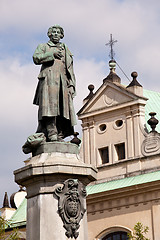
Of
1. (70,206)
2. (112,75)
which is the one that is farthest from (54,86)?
(112,75)

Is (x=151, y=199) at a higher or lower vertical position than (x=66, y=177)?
higher

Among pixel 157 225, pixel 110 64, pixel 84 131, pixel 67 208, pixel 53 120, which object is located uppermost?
pixel 110 64

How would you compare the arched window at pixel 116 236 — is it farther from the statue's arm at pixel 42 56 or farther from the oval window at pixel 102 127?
the statue's arm at pixel 42 56

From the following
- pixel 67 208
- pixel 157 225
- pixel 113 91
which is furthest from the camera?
pixel 113 91

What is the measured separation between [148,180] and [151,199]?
0.84 metres

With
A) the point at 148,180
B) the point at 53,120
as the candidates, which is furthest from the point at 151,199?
the point at 53,120

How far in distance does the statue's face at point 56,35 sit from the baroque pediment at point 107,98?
24012 mm

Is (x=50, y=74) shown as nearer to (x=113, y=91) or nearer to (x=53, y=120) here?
(x=53, y=120)

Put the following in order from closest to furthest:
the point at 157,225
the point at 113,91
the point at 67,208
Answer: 1. the point at 67,208
2. the point at 157,225
3. the point at 113,91

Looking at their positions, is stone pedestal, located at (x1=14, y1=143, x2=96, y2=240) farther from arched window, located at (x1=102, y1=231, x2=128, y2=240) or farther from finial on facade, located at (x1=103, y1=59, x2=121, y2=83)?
finial on facade, located at (x1=103, y1=59, x2=121, y2=83)

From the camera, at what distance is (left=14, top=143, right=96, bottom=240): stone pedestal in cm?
1338

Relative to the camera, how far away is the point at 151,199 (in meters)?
36.2

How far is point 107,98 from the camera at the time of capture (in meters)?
Answer: 39.8

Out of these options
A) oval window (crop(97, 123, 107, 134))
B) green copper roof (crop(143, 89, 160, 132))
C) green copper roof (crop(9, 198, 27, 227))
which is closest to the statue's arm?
green copper roof (crop(143, 89, 160, 132))
